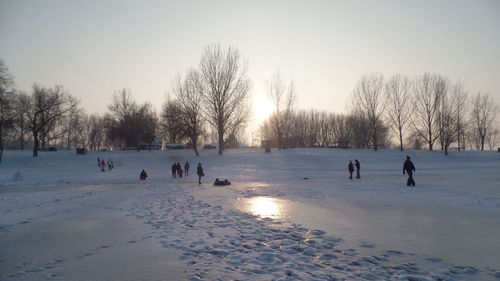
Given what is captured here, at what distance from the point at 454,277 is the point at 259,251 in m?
3.31

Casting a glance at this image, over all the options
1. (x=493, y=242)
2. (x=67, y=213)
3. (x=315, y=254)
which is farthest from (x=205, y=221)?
(x=493, y=242)

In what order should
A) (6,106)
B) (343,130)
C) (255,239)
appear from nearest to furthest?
1. (255,239)
2. (6,106)
3. (343,130)

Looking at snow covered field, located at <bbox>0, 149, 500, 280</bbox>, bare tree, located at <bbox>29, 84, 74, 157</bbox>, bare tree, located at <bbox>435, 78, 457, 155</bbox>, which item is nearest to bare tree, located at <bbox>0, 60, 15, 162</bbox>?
bare tree, located at <bbox>29, 84, 74, 157</bbox>

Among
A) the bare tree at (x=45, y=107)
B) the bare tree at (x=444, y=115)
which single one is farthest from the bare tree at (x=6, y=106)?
the bare tree at (x=444, y=115)

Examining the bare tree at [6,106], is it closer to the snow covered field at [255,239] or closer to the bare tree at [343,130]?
the snow covered field at [255,239]

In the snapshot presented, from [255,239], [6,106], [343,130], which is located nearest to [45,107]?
[6,106]

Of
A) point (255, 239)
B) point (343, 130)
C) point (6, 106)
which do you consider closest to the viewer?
point (255, 239)

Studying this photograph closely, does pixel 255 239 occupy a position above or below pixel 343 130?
below

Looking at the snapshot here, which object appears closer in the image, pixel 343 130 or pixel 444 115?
pixel 444 115

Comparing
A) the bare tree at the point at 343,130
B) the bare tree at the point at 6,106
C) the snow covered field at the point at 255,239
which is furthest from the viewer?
the bare tree at the point at 343,130

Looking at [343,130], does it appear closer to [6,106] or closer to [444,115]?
[444,115]

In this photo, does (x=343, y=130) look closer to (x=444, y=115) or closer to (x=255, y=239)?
(x=444, y=115)

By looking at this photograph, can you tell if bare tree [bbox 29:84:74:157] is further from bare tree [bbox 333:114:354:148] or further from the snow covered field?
bare tree [bbox 333:114:354:148]

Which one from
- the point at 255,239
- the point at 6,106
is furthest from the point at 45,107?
the point at 255,239
